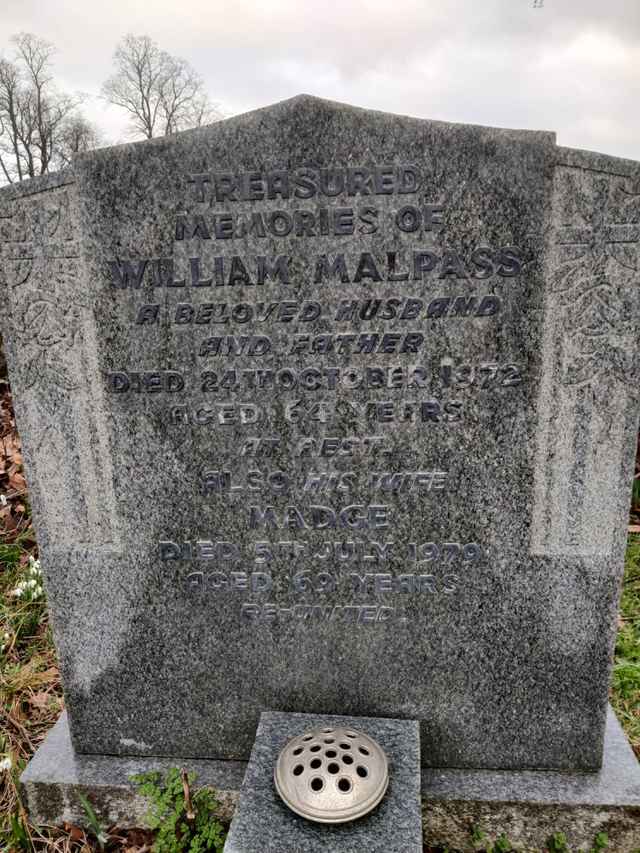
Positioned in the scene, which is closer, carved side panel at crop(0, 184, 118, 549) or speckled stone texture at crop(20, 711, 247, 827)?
carved side panel at crop(0, 184, 118, 549)

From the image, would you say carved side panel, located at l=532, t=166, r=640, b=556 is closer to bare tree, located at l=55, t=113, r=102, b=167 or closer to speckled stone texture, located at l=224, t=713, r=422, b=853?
speckled stone texture, located at l=224, t=713, r=422, b=853

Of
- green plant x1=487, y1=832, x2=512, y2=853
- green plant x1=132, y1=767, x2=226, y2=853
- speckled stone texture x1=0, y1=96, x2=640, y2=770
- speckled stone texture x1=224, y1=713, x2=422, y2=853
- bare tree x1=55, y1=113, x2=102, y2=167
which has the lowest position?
green plant x1=487, y1=832, x2=512, y2=853

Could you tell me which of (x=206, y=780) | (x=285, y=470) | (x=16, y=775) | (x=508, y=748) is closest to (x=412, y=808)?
(x=508, y=748)

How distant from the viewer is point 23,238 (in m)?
1.94

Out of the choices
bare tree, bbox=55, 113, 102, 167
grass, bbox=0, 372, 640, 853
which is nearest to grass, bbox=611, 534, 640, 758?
grass, bbox=0, 372, 640, 853

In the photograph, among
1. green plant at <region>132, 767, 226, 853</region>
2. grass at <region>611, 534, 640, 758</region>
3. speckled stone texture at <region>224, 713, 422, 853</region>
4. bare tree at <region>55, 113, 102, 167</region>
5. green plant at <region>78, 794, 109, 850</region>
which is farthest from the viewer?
bare tree at <region>55, 113, 102, 167</region>

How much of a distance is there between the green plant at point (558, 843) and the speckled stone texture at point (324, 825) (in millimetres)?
605

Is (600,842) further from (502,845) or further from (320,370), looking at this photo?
(320,370)

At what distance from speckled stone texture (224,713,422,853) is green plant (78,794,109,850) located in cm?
71

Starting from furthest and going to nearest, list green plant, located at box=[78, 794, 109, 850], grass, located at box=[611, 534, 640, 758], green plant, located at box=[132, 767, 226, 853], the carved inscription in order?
grass, located at box=[611, 534, 640, 758] < green plant, located at box=[78, 794, 109, 850] < green plant, located at box=[132, 767, 226, 853] < the carved inscription

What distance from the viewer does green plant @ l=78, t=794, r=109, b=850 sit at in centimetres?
226

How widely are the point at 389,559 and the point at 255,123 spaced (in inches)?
57.7

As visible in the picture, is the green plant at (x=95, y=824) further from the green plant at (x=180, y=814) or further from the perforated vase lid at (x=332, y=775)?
the perforated vase lid at (x=332, y=775)

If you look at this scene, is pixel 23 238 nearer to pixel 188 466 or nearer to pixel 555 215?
pixel 188 466
